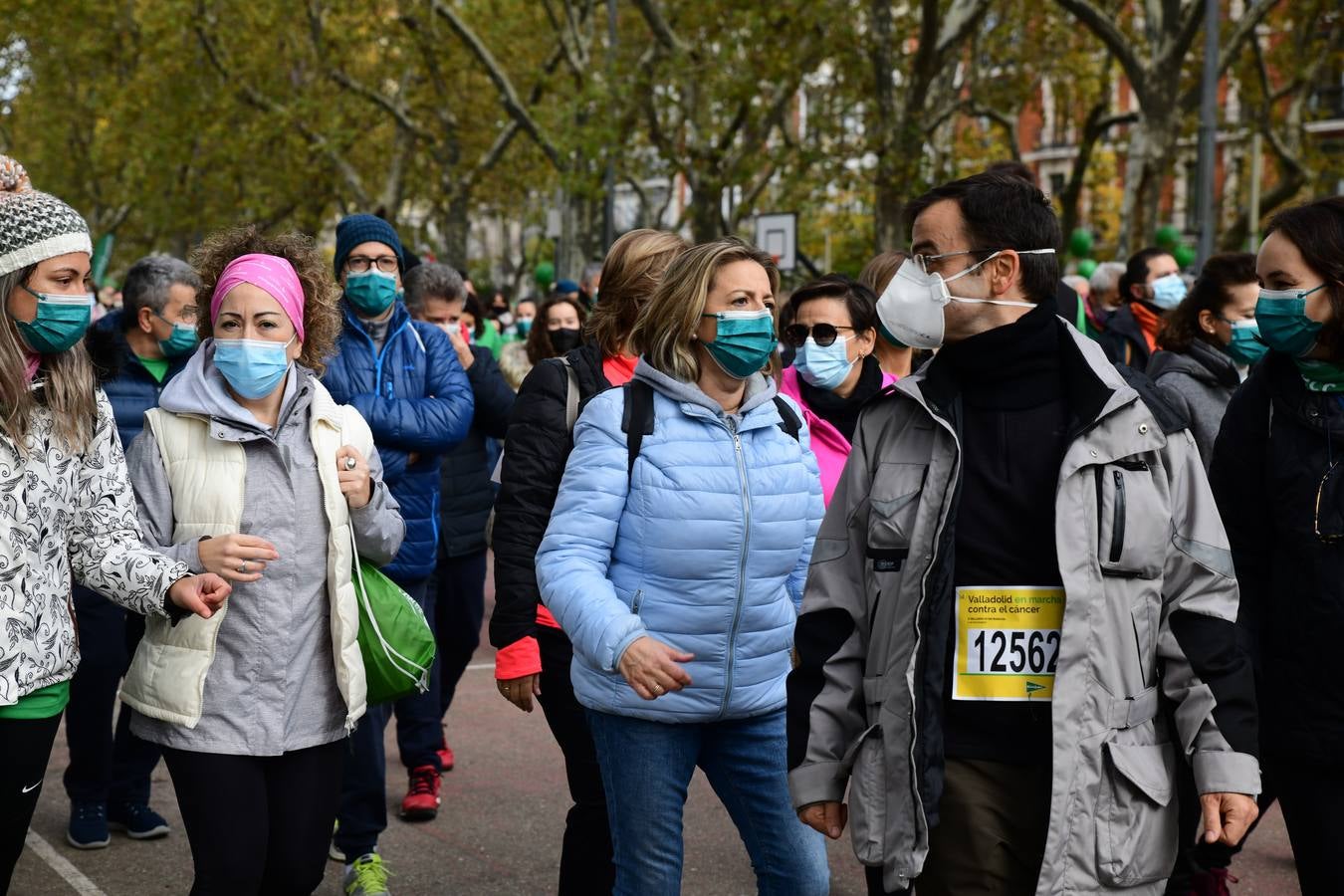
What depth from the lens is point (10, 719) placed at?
12.8ft

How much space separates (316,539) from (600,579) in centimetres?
88

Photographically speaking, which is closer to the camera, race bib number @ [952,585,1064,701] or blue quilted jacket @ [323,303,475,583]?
race bib number @ [952,585,1064,701]

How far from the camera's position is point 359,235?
19.8 ft

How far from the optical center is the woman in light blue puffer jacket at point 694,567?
3816mm

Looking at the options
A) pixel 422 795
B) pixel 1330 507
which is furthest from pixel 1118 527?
pixel 422 795

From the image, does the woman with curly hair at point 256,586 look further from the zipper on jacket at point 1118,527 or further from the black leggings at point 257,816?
the zipper on jacket at point 1118,527

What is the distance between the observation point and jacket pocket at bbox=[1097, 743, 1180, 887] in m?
2.98

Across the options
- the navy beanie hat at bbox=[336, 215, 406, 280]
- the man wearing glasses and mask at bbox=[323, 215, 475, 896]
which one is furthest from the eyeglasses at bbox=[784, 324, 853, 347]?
the navy beanie hat at bbox=[336, 215, 406, 280]

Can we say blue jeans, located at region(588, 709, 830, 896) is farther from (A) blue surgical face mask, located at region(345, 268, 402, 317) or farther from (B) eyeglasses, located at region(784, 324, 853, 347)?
(A) blue surgical face mask, located at region(345, 268, 402, 317)

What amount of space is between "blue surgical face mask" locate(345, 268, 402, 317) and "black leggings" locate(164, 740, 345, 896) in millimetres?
2109

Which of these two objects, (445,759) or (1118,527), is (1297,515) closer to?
(1118,527)

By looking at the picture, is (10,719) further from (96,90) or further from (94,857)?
(96,90)

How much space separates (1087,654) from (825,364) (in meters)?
3.02

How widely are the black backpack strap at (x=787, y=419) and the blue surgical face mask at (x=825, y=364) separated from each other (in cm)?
164
